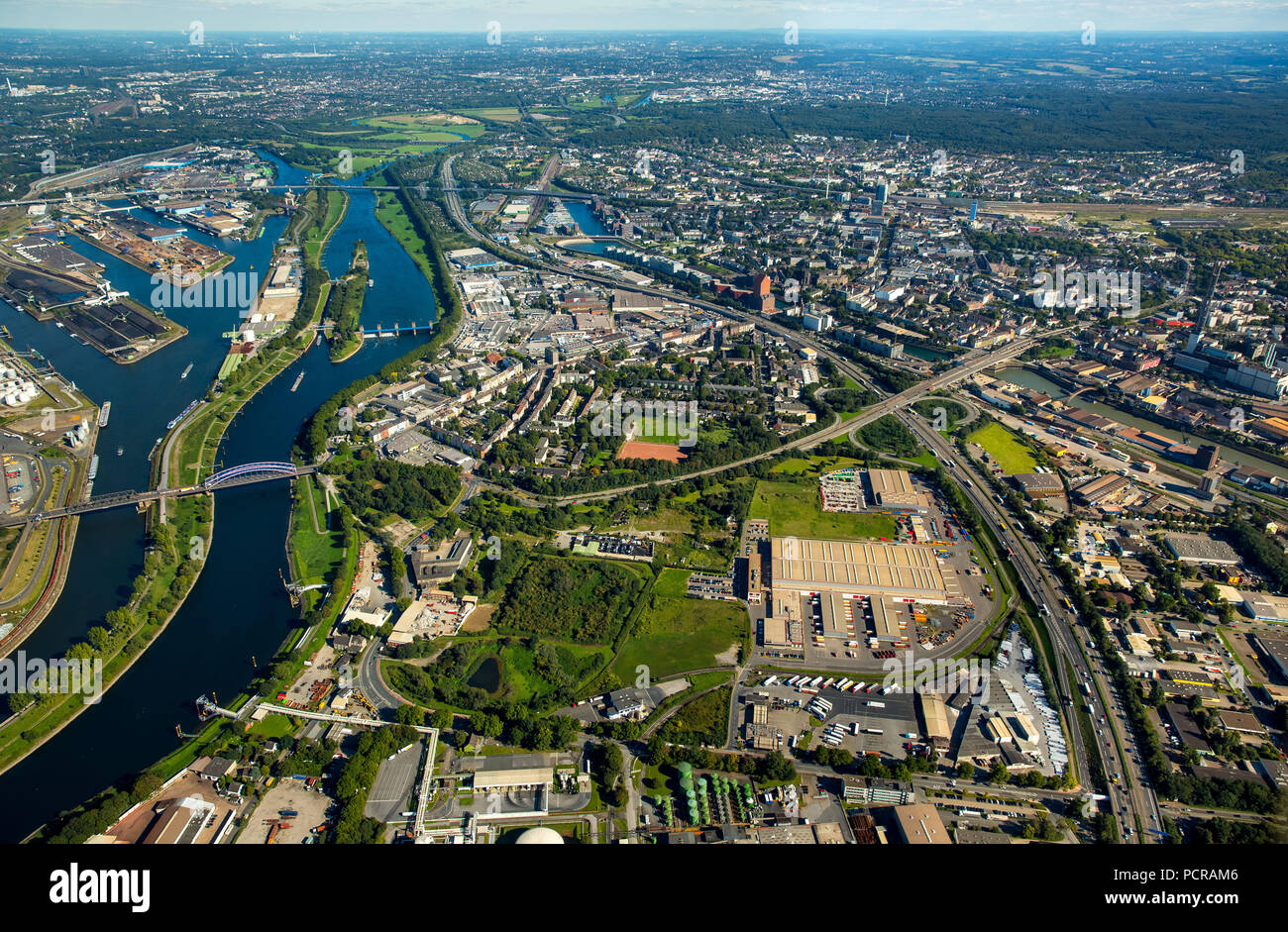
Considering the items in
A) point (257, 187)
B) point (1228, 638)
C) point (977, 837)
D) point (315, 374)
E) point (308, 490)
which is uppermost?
point (257, 187)

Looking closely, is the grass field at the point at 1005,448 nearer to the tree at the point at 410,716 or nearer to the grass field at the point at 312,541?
the tree at the point at 410,716

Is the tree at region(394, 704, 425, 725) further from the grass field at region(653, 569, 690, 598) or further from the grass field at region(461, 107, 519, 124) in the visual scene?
the grass field at region(461, 107, 519, 124)

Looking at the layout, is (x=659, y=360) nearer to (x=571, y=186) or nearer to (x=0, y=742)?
(x=0, y=742)

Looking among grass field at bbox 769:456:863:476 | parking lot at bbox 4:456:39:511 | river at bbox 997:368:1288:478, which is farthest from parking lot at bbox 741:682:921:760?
parking lot at bbox 4:456:39:511

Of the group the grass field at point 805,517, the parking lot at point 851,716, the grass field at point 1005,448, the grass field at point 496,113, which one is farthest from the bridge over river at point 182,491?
the grass field at point 496,113

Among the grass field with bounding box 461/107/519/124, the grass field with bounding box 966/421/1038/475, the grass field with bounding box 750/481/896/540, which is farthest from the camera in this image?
the grass field with bounding box 461/107/519/124
